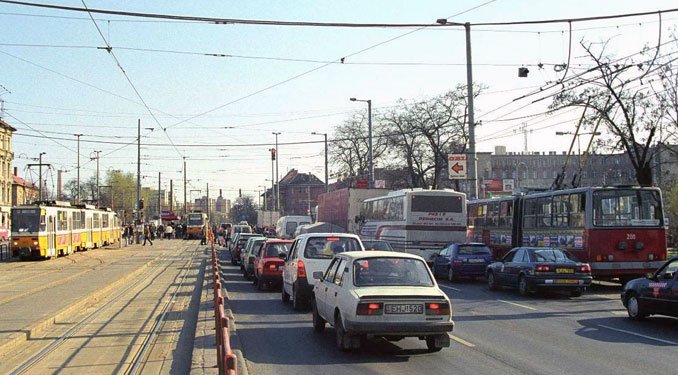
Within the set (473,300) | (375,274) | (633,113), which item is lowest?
(473,300)

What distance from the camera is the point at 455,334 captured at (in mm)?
12492

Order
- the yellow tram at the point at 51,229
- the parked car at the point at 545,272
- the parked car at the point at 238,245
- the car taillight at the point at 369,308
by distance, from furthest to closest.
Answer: the yellow tram at the point at 51,229 < the parked car at the point at 238,245 < the parked car at the point at 545,272 < the car taillight at the point at 369,308

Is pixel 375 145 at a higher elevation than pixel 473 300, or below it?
higher

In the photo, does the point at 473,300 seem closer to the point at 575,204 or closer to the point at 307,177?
the point at 575,204

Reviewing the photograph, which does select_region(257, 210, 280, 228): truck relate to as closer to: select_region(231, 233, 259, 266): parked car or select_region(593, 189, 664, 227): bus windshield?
select_region(231, 233, 259, 266): parked car

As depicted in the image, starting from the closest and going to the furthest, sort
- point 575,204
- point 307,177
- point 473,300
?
1. point 473,300
2. point 575,204
3. point 307,177

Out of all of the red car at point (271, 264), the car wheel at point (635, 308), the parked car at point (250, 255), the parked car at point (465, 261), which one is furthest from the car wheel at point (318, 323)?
the parked car at point (465, 261)

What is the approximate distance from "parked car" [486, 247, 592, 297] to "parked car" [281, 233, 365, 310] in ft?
19.1

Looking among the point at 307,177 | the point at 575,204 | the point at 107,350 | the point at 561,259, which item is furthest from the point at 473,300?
the point at 307,177

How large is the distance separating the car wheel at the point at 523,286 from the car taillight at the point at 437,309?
10252 millimetres

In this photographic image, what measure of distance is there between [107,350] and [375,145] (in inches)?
2062

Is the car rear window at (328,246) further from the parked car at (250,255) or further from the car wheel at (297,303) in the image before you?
the parked car at (250,255)

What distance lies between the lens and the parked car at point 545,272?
63.2 feet

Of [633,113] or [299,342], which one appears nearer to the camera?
[299,342]
